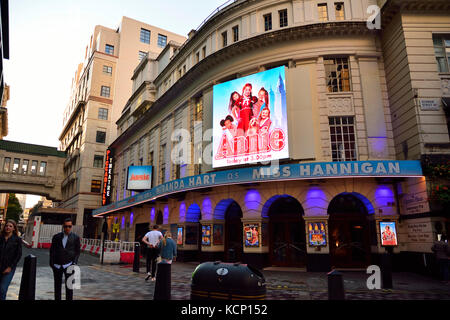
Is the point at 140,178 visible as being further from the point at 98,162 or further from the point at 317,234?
the point at 98,162

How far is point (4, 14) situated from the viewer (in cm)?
2414

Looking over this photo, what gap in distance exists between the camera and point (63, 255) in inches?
272

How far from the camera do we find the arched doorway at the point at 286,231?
1733 cm

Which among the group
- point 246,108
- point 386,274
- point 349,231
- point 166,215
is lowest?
point 386,274

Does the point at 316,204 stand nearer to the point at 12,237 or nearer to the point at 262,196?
the point at 262,196

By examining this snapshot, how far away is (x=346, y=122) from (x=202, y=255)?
464 inches

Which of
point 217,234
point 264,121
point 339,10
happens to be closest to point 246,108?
point 264,121

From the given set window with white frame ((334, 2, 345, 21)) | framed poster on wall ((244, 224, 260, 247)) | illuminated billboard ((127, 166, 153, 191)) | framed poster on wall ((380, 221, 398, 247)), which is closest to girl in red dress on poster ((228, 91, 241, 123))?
framed poster on wall ((244, 224, 260, 247))


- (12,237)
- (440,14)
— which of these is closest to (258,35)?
(440,14)

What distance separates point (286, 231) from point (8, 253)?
14.1m

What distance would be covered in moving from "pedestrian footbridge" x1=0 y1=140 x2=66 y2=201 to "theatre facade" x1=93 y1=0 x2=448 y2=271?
38034mm

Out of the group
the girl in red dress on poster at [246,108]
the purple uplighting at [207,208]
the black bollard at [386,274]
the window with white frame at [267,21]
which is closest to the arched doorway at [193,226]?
the purple uplighting at [207,208]

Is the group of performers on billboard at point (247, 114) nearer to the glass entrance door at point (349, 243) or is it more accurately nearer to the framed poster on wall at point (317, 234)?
the framed poster on wall at point (317, 234)

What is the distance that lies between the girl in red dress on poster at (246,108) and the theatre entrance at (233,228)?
5017 mm
